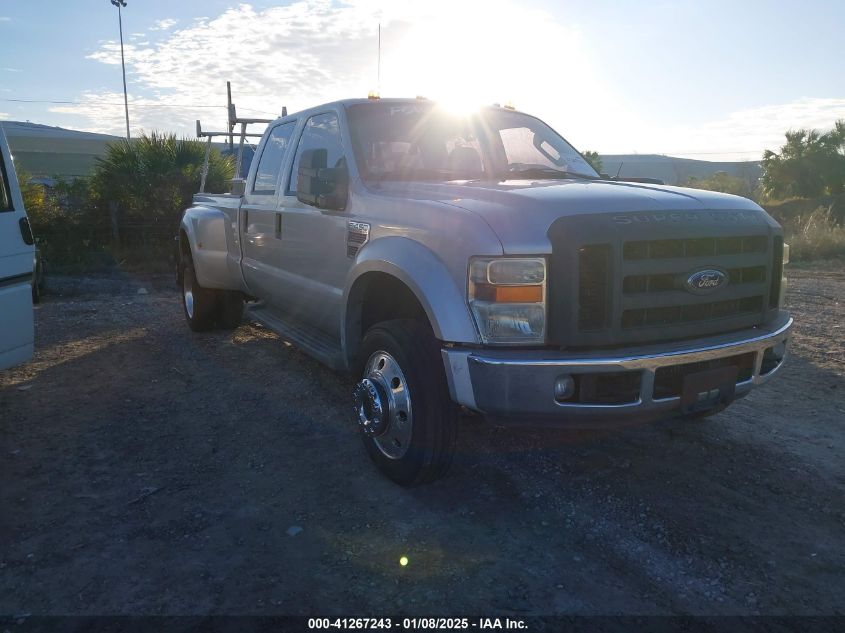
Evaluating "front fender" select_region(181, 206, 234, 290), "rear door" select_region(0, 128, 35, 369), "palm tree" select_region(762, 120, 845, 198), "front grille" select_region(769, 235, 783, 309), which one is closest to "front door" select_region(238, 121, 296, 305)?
"front fender" select_region(181, 206, 234, 290)

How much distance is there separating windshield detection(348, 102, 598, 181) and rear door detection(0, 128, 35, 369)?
7.45 ft

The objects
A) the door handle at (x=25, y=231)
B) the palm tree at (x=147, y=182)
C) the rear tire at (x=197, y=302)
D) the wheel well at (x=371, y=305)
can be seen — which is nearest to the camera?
the wheel well at (x=371, y=305)

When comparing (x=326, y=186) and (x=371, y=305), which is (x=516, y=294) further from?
(x=326, y=186)

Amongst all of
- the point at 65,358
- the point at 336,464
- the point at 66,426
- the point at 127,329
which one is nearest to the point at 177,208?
the point at 127,329

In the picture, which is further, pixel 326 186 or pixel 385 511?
pixel 326 186

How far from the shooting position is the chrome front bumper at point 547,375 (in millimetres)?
2832

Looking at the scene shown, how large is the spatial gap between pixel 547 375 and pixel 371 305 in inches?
60.4

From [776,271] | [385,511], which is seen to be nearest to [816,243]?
[776,271]

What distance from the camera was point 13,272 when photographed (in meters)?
4.34

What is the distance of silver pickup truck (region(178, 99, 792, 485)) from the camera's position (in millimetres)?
2893

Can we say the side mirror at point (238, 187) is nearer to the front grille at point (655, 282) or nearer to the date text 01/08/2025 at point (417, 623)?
the front grille at point (655, 282)

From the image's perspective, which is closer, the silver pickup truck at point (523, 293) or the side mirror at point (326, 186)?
the silver pickup truck at point (523, 293)

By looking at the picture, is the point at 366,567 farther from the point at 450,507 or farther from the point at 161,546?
the point at 161,546

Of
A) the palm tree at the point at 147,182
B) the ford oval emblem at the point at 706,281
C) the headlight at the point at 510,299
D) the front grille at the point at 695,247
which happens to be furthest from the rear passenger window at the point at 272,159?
the palm tree at the point at 147,182
